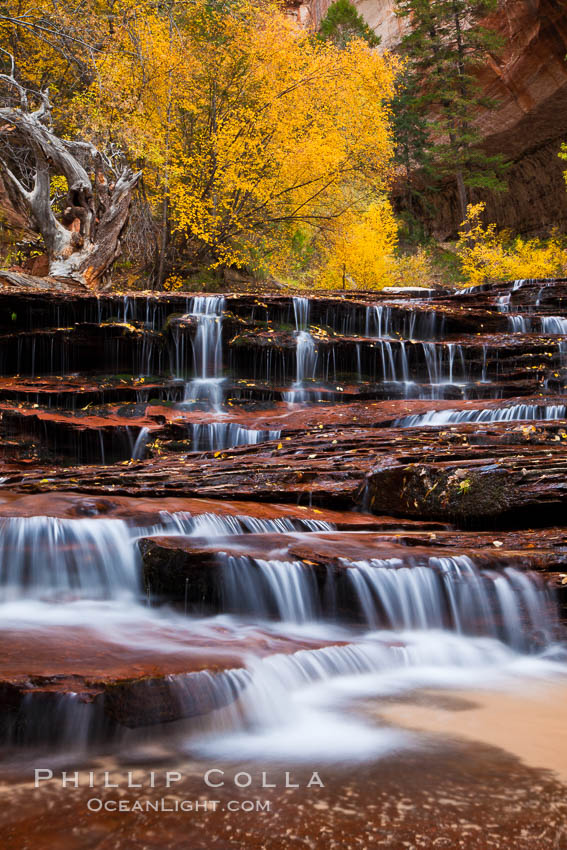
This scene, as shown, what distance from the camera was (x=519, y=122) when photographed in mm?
32438

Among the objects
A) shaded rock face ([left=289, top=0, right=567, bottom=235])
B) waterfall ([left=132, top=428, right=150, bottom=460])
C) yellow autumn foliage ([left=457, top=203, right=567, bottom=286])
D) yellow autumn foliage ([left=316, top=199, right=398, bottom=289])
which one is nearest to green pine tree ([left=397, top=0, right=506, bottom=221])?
shaded rock face ([left=289, top=0, right=567, bottom=235])

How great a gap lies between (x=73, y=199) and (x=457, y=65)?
1007 inches

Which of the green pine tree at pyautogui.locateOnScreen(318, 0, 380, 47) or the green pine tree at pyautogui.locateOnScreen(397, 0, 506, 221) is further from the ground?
the green pine tree at pyautogui.locateOnScreen(318, 0, 380, 47)

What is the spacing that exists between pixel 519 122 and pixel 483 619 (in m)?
35.1

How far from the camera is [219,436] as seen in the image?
10328 mm

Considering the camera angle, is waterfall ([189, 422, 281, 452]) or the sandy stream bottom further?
waterfall ([189, 422, 281, 452])

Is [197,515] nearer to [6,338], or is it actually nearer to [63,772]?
[63,772]

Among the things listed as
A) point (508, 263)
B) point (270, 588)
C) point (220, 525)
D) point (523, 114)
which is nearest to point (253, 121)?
point (508, 263)

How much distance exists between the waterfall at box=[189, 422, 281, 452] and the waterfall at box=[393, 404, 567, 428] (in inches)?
98.7

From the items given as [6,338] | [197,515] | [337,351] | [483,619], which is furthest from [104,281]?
[483,619]

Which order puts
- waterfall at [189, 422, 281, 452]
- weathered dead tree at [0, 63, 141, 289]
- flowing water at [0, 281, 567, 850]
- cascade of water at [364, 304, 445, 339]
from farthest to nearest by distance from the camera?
weathered dead tree at [0, 63, 141, 289] < cascade of water at [364, 304, 445, 339] < waterfall at [189, 422, 281, 452] < flowing water at [0, 281, 567, 850]

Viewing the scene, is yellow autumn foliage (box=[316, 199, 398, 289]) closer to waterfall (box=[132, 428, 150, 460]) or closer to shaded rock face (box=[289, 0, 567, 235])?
shaded rock face (box=[289, 0, 567, 235])

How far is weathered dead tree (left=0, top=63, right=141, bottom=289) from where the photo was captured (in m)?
16.6

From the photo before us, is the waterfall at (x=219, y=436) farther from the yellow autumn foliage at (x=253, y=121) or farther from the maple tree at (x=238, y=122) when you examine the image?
the yellow autumn foliage at (x=253, y=121)
